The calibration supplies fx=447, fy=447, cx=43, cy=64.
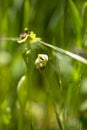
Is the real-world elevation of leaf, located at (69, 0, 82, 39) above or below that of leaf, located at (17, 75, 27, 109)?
above

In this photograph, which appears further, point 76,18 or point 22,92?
point 76,18

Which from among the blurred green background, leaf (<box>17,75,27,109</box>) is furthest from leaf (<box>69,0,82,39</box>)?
leaf (<box>17,75,27,109</box>)

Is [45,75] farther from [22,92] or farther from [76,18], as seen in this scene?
[76,18]

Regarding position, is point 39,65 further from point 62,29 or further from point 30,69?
point 62,29

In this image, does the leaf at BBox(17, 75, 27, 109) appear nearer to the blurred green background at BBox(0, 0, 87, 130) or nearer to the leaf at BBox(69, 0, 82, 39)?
the blurred green background at BBox(0, 0, 87, 130)

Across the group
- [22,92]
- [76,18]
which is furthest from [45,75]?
[76,18]

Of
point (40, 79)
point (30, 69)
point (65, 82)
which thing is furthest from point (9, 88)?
Answer: point (30, 69)

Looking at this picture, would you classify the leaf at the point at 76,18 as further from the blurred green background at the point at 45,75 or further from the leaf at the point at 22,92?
the leaf at the point at 22,92

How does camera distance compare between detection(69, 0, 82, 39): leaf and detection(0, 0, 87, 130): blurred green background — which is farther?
detection(69, 0, 82, 39): leaf
